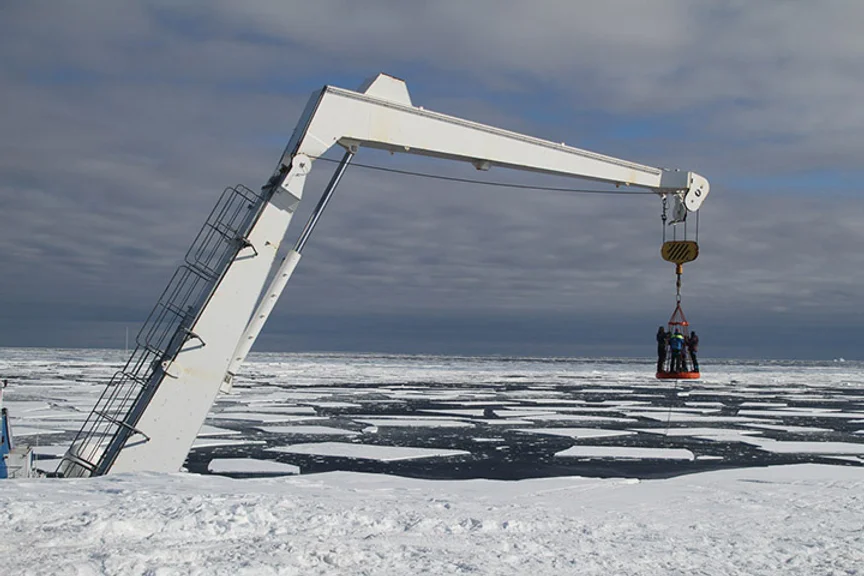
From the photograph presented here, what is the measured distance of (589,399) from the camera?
21.9 meters

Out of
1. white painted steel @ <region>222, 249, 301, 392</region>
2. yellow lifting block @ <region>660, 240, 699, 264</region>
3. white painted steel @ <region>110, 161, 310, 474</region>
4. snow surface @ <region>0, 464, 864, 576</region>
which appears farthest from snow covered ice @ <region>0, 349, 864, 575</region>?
yellow lifting block @ <region>660, 240, 699, 264</region>

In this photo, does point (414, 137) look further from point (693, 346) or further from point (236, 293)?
point (693, 346)

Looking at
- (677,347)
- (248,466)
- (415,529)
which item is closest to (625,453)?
(677,347)

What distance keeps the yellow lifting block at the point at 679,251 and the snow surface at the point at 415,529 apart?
429cm

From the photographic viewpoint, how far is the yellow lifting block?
10.9m

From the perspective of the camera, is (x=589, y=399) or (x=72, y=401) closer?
(x=72, y=401)

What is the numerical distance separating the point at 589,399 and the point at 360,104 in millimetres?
15441

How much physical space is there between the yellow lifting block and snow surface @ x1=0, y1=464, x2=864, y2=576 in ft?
14.1

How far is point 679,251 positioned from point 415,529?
6.92 metres

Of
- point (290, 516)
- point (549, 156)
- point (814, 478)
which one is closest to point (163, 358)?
point (290, 516)

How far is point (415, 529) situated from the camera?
5301 mm

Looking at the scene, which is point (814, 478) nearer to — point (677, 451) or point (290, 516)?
point (677, 451)

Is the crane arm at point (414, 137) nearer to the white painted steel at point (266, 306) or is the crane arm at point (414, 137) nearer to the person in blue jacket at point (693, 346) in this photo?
the white painted steel at point (266, 306)

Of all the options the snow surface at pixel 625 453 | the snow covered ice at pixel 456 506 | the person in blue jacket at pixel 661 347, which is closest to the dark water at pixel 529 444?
the snow covered ice at pixel 456 506
